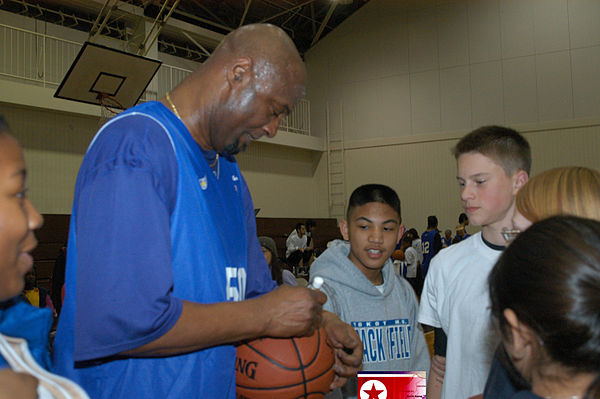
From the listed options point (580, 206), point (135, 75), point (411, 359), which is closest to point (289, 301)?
point (580, 206)

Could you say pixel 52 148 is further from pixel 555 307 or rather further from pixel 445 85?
pixel 555 307

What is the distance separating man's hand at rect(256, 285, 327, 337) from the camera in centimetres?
A: 138

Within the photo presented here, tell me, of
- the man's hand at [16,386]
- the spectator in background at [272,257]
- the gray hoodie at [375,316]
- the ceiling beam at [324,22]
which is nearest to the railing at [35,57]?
the ceiling beam at [324,22]

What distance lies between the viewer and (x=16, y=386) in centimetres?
68

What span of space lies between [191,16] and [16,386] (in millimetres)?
14740

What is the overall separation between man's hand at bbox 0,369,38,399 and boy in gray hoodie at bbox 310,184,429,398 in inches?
82.5

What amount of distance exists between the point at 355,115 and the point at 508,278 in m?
15.9

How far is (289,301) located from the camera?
1417 millimetres

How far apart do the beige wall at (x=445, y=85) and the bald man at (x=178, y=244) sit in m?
13.9

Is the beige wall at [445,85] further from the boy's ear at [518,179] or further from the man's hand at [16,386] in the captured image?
the man's hand at [16,386]

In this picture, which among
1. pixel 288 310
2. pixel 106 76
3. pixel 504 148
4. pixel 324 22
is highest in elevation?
pixel 324 22

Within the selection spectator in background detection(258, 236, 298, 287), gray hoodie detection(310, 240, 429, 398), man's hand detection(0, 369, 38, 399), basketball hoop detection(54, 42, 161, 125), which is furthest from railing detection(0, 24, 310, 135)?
man's hand detection(0, 369, 38, 399)

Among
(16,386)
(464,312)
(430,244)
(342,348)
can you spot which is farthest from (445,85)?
(16,386)

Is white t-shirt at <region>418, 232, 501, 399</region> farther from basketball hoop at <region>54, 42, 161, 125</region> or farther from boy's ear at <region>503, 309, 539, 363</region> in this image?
basketball hoop at <region>54, 42, 161, 125</region>
